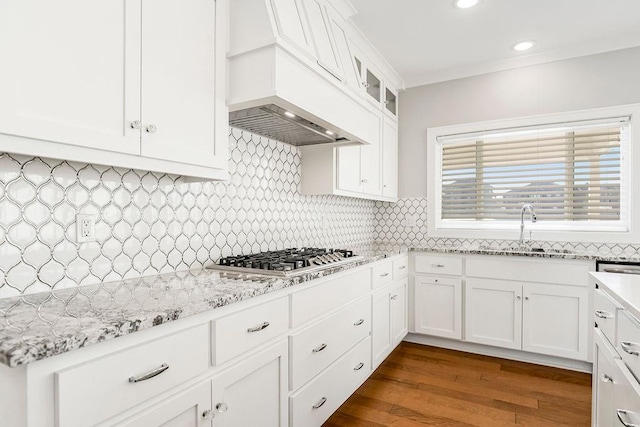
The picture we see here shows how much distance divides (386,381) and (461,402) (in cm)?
53

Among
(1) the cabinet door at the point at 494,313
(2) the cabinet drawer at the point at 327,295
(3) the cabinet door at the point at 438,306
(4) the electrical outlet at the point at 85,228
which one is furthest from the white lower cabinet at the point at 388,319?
(4) the electrical outlet at the point at 85,228

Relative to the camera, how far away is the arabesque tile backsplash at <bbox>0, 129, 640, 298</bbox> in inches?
50.0

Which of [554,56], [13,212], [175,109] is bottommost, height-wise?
[13,212]

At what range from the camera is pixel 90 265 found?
1.45m

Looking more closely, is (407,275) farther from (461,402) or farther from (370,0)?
(370,0)

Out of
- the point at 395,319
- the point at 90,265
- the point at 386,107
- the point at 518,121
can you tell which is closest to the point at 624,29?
the point at 518,121

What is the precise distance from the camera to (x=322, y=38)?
6.95 feet

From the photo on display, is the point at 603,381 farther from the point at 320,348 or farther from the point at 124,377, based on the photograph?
the point at 124,377

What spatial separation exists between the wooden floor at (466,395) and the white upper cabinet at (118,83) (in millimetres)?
1791

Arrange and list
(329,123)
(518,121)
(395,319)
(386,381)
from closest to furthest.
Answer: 1. (329,123)
2. (386,381)
3. (395,319)
4. (518,121)

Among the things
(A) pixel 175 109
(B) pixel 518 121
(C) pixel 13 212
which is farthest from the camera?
(B) pixel 518 121

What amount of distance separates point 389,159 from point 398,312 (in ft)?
4.92

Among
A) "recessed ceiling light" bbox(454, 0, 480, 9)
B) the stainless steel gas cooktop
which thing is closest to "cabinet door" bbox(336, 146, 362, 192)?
the stainless steel gas cooktop

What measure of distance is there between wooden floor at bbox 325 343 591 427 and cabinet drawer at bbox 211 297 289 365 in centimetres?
95
